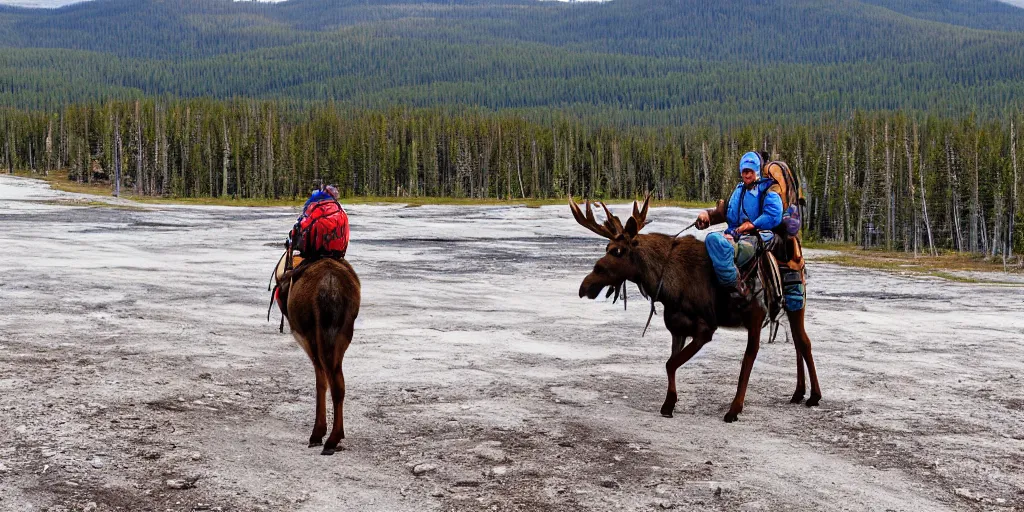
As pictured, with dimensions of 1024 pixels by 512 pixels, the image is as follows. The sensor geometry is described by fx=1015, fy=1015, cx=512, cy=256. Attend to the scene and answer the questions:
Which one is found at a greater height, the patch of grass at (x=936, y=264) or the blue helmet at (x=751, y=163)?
the blue helmet at (x=751, y=163)

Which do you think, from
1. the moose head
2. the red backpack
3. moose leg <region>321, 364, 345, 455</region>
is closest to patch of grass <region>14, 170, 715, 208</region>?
the red backpack

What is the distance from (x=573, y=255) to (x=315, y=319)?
32569 millimetres

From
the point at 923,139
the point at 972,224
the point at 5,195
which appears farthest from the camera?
the point at 923,139

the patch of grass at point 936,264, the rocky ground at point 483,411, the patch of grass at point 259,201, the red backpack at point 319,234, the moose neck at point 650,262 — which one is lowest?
the patch of grass at point 936,264

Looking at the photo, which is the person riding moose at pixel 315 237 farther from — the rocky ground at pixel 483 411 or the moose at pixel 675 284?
the moose at pixel 675 284

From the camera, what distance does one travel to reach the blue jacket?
1100 cm

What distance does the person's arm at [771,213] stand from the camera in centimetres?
1098

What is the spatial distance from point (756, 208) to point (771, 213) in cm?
22

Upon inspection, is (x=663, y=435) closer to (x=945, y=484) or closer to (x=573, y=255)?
(x=945, y=484)

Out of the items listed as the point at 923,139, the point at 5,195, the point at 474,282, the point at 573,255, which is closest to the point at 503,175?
the point at 923,139

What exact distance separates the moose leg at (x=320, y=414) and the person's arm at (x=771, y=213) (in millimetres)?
4940

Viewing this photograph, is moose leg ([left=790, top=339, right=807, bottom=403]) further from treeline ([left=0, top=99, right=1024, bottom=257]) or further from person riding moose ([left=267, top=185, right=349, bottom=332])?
treeline ([left=0, top=99, right=1024, bottom=257])

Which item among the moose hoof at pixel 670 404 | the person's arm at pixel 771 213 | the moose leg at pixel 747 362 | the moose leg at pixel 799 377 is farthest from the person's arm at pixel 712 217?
the moose hoof at pixel 670 404

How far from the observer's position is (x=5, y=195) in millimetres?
81312
